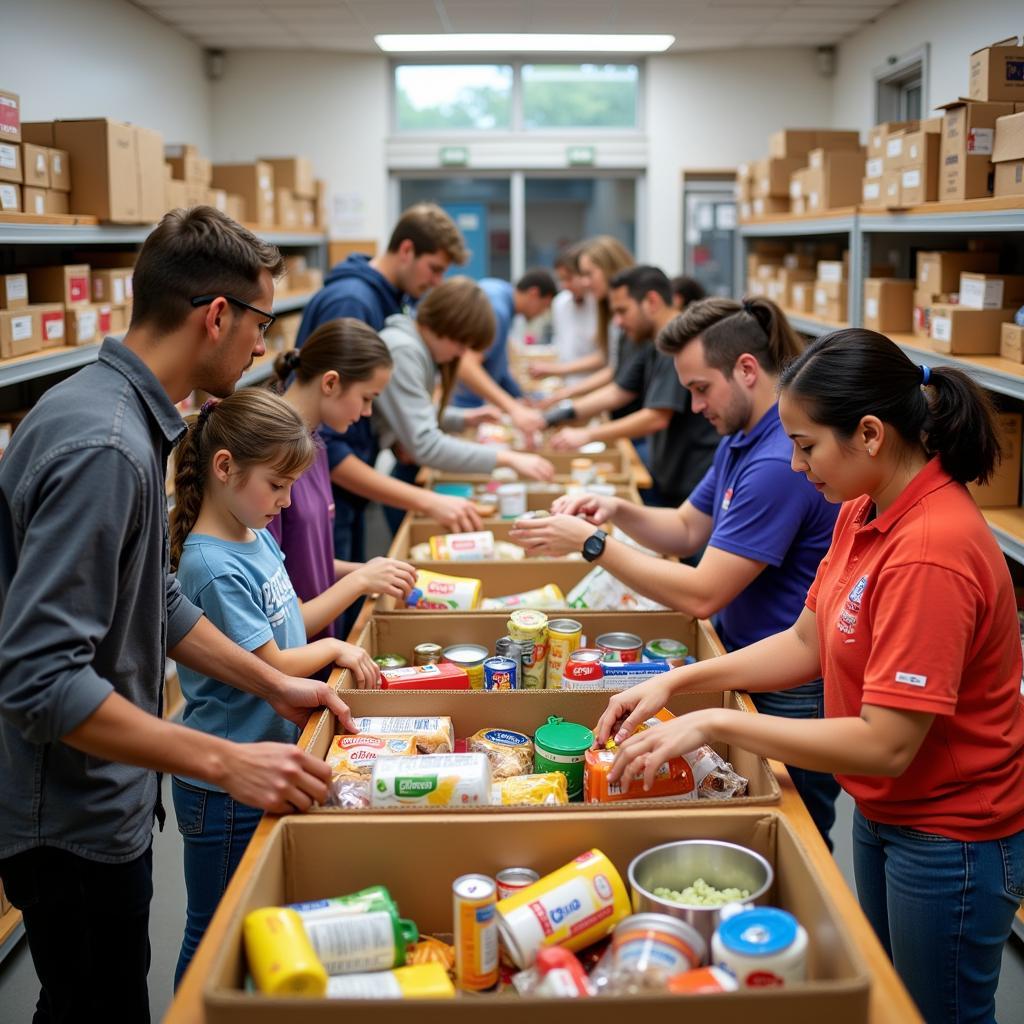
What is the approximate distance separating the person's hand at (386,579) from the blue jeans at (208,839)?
0.66m

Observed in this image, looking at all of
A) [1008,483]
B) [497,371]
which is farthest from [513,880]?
[497,371]

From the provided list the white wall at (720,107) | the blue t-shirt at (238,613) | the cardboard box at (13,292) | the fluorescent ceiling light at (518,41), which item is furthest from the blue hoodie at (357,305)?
the white wall at (720,107)

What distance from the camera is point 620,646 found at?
2361 millimetres

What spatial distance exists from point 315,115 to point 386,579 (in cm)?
772

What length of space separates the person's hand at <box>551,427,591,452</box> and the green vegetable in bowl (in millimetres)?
3261

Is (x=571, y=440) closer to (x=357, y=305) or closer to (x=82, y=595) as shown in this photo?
(x=357, y=305)

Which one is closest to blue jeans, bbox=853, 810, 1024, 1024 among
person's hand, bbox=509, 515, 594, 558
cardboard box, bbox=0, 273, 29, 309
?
person's hand, bbox=509, 515, 594, 558

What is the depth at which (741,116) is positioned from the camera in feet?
30.3

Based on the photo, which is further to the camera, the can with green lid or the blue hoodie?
the blue hoodie

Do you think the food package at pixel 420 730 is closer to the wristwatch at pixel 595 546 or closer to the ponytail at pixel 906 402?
the wristwatch at pixel 595 546

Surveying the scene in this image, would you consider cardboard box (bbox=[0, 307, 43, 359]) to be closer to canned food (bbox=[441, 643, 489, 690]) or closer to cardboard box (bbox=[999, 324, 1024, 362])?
canned food (bbox=[441, 643, 489, 690])

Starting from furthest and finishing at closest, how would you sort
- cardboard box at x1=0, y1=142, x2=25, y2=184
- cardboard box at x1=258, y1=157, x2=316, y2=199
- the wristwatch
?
cardboard box at x1=258, y1=157, x2=316, y2=199 → cardboard box at x1=0, y1=142, x2=25, y2=184 → the wristwatch

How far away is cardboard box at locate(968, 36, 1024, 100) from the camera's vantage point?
3477 millimetres

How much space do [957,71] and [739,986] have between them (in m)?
5.89
